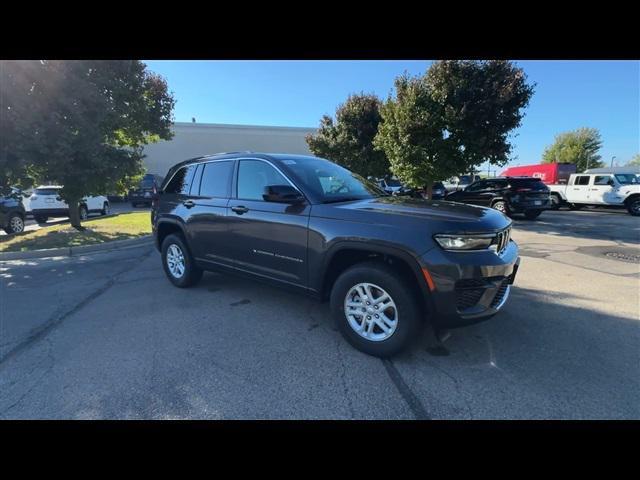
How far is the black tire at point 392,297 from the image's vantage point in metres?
2.73

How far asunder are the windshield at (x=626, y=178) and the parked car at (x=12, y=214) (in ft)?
76.3

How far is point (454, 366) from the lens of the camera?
2820 millimetres

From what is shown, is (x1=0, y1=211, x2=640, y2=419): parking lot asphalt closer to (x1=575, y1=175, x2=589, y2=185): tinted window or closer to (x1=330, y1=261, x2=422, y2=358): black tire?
(x1=330, y1=261, x2=422, y2=358): black tire

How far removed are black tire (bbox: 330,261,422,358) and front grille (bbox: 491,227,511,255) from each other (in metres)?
0.84

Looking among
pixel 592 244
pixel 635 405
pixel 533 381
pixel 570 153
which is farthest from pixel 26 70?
pixel 570 153

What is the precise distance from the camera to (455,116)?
11.6m

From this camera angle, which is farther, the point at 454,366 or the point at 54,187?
the point at 54,187

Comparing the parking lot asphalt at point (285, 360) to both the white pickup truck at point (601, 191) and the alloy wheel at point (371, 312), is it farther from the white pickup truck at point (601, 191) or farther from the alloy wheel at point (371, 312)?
the white pickup truck at point (601, 191)

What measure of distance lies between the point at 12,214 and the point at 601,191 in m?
23.7

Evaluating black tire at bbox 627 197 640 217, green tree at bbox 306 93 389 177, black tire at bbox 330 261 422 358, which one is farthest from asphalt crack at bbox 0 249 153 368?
black tire at bbox 627 197 640 217
